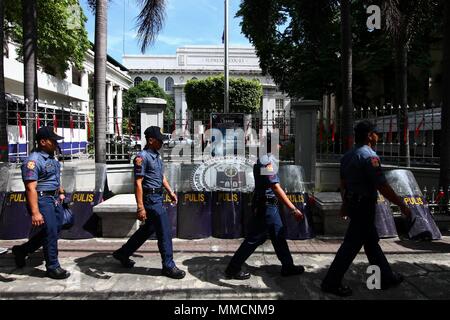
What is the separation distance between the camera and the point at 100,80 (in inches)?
363

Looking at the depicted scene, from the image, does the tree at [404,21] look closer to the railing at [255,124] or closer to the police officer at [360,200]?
the railing at [255,124]

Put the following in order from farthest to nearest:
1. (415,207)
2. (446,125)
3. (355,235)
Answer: (446,125)
(415,207)
(355,235)

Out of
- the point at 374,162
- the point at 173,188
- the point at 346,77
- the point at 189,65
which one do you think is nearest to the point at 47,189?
the point at 173,188

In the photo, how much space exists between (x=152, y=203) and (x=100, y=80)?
5.29 m

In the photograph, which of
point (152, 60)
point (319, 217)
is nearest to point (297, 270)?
point (319, 217)

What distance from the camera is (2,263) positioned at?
541 cm

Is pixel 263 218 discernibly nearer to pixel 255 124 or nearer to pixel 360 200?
pixel 360 200

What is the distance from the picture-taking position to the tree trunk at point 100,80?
355 inches

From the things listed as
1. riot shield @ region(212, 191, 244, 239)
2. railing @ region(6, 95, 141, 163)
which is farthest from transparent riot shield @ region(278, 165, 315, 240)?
railing @ region(6, 95, 141, 163)

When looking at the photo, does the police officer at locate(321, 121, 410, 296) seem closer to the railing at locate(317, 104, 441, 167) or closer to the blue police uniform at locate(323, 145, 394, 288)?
the blue police uniform at locate(323, 145, 394, 288)

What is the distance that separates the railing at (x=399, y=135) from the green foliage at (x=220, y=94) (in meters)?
30.4

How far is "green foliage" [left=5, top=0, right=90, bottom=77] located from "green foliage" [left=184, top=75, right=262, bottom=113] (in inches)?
817

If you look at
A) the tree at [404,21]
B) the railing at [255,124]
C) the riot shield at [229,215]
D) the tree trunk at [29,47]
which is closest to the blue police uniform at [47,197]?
the riot shield at [229,215]

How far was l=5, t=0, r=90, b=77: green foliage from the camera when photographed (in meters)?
16.6
